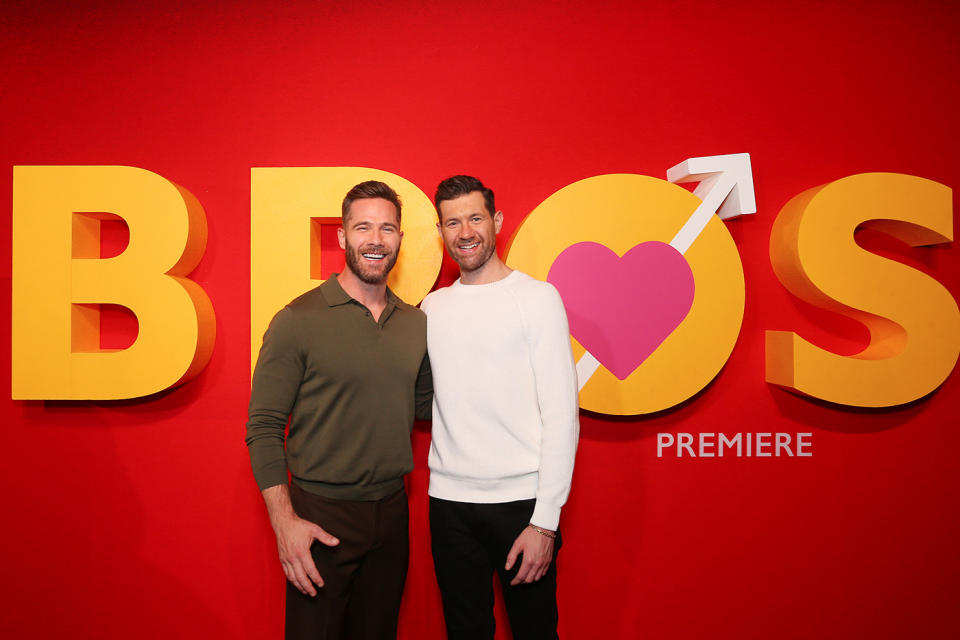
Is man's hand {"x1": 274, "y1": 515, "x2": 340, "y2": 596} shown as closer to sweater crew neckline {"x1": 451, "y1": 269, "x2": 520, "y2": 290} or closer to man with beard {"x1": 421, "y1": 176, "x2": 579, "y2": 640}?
man with beard {"x1": 421, "y1": 176, "x2": 579, "y2": 640}

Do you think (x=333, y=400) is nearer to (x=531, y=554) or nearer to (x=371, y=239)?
(x=371, y=239)

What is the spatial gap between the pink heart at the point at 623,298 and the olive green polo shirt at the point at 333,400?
772 millimetres

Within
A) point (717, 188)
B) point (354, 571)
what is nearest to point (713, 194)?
point (717, 188)

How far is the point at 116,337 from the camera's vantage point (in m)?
2.11

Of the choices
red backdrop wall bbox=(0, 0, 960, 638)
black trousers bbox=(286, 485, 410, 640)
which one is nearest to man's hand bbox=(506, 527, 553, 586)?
black trousers bbox=(286, 485, 410, 640)

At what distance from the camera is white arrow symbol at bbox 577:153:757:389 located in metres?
1.98

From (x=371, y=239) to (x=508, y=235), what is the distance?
0.68 meters

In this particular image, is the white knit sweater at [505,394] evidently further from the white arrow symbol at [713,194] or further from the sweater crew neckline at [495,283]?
the white arrow symbol at [713,194]

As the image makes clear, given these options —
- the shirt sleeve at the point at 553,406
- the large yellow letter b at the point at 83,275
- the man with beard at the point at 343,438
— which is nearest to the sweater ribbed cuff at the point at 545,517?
the shirt sleeve at the point at 553,406

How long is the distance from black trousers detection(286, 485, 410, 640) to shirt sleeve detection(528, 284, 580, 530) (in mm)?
478

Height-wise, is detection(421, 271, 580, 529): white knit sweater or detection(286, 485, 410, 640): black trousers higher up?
detection(421, 271, 580, 529): white knit sweater

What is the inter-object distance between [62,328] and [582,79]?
7.67 feet

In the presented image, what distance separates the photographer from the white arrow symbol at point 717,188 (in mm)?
1982

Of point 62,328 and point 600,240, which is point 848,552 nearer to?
point 600,240
